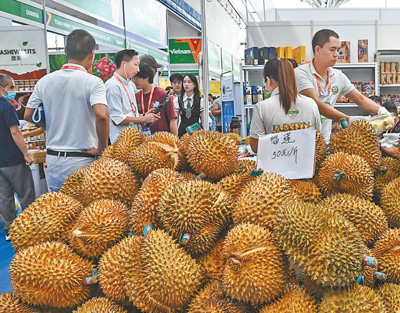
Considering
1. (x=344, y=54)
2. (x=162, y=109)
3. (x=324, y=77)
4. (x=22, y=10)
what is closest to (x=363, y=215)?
(x=324, y=77)

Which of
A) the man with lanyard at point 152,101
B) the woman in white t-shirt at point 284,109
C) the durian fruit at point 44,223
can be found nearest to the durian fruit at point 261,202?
the durian fruit at point 44,223

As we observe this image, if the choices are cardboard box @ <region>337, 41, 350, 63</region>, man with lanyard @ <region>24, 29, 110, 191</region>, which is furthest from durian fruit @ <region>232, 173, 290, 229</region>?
cardboard box @ <region>337, 41, 350, 63</region>

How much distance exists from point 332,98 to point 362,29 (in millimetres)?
5008

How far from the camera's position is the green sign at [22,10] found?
12.4 ft

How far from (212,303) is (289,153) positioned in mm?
597

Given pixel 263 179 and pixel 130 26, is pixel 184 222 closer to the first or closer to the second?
pixel 263 179

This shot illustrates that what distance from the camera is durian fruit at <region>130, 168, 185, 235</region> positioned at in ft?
3.68

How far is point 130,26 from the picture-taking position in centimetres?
652

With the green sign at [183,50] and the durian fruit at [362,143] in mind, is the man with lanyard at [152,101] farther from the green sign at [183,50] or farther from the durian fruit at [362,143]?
the green sign at [183,50]

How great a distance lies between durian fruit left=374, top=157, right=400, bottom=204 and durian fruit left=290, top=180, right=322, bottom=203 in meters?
0.29

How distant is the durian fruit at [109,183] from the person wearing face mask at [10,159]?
3038mm

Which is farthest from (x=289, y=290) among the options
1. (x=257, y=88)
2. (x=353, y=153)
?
(x=257, y=88)

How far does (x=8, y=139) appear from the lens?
13.0 feet

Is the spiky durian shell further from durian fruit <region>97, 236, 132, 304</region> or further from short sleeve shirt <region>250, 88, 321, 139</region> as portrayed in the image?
short sleeve shirt <region>250, 88, 321, 139</region>
